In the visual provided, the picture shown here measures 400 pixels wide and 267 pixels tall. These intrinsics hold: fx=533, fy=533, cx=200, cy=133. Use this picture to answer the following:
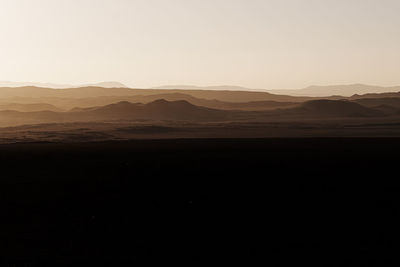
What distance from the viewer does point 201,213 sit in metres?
12.0

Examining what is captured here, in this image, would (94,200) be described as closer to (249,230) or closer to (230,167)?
(249,230)

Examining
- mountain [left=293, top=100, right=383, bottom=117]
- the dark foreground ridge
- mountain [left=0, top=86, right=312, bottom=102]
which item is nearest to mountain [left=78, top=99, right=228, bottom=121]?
mountain [left=293, top=100, right=383, bottom=117]

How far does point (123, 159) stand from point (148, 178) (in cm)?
755

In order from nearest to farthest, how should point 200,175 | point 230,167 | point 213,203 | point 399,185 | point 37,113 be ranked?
point 213,203 < point 399,185 < point 200,175 < point 230,167 < point 37,113

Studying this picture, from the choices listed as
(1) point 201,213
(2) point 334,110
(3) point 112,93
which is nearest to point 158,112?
(2) point 334,110

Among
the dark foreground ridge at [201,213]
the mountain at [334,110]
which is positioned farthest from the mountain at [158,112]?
the dark foreground ridge at [201,213]

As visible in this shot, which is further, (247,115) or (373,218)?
(247,115)

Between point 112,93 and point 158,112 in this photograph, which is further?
point 112,93

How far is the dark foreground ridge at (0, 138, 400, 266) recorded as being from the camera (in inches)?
346

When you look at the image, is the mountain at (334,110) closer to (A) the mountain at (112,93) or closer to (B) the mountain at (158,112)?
(B) the mountain at (158,112)

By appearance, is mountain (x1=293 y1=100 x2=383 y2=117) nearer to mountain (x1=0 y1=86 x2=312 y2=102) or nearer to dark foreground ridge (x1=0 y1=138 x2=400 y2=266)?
mountain (x1=0 y1=86 x2=312 y2=102)

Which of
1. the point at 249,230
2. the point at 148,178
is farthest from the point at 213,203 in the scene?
the point at 148,178

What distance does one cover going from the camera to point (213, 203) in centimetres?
1326

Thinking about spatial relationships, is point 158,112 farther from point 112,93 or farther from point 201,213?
point 112,93
